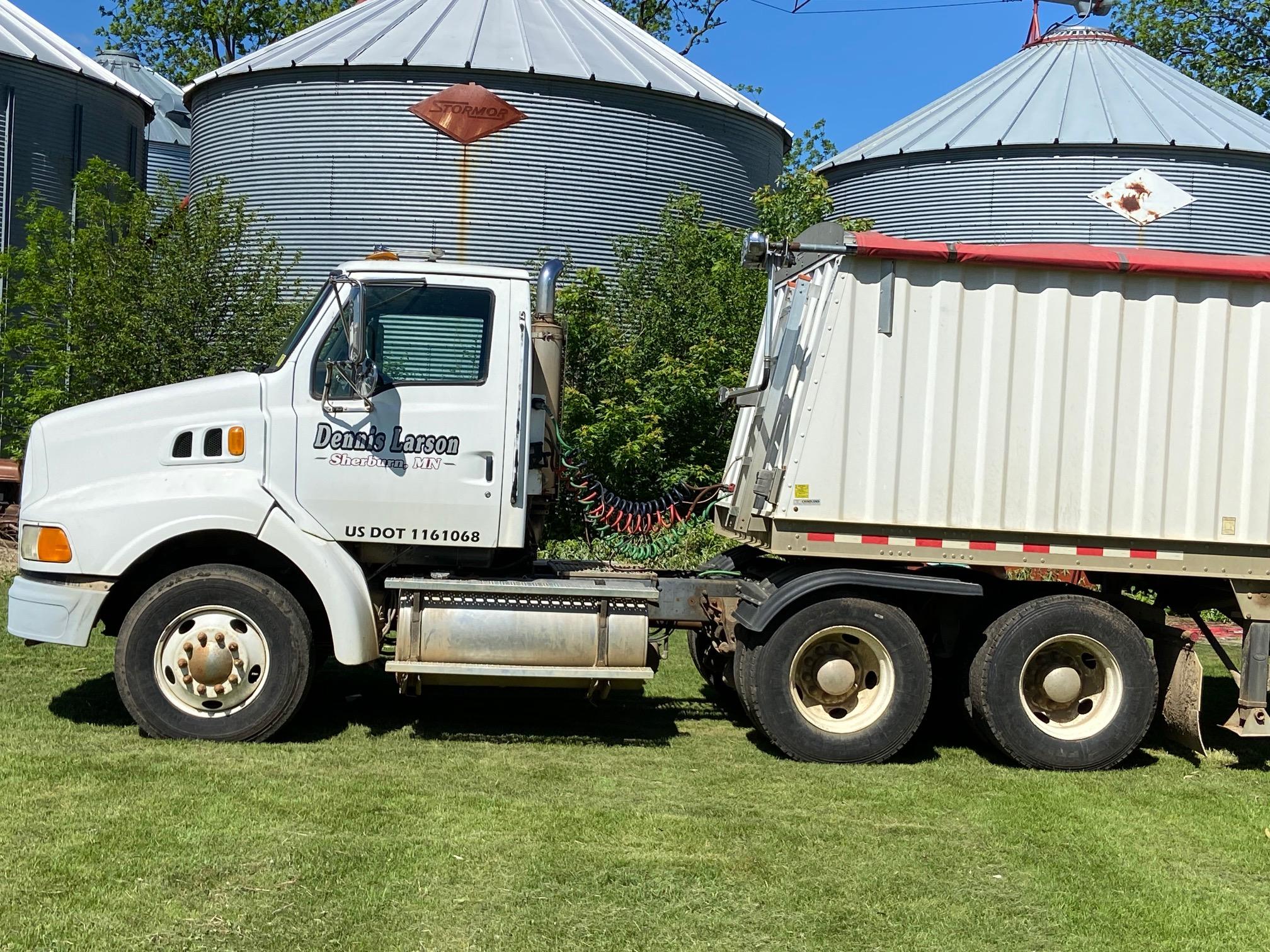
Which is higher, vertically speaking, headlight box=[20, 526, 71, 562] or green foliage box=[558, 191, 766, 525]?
green foliage box=[558, 191, 766, 525]

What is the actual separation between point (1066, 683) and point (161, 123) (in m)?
27.4

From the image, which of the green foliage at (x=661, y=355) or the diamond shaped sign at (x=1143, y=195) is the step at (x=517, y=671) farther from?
the diamond shaped sign at (x=1143, y=195)

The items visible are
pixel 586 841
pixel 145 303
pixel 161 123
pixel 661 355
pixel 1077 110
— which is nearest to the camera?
pixel 586 841

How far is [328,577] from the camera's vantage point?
769cm

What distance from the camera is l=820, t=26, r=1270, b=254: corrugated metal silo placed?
23.2 metres

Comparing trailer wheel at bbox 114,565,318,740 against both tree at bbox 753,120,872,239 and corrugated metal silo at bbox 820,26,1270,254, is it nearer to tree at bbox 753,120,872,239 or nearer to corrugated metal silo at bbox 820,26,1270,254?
tree at bbox 753,120,872,239

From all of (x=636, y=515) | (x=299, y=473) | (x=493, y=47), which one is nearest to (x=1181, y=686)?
(x=299, y=473)

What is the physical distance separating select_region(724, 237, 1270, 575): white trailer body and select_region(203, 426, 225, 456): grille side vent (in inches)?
131

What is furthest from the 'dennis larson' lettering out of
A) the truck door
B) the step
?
the step

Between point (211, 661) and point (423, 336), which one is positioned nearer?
point (211, 661)

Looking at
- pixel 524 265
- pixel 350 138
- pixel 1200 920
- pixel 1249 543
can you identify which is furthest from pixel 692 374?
pixel 1200 920

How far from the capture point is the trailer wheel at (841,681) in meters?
7.82

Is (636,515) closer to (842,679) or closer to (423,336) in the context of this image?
(842,679)

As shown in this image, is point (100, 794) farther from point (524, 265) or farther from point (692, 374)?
point (524, 265)
